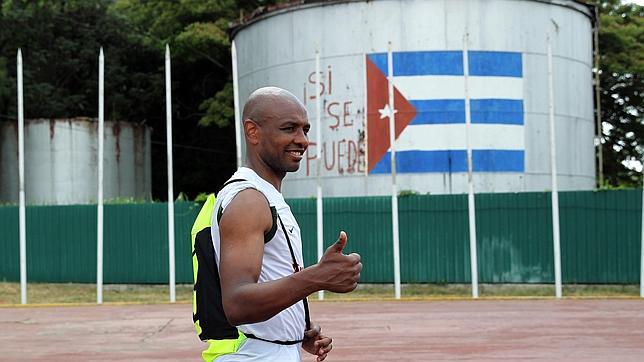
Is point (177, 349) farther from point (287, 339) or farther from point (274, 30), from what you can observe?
point (274, 30)

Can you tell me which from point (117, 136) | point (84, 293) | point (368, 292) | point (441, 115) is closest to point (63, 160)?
point (117, 136)

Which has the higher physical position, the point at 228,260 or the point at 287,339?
the point at 228,260

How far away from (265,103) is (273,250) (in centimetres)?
56

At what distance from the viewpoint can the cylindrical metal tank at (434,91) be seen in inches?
1041

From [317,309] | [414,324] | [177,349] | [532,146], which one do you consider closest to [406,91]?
[532,146]

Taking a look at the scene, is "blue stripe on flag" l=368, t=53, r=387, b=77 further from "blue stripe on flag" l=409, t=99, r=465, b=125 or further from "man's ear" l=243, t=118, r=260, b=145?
"man's ear" l=243, t=118, r=260, b=145

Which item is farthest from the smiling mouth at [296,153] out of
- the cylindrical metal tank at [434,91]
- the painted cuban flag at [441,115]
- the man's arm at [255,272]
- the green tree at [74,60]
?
the green tree at [74,60]

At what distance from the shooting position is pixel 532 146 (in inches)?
1075

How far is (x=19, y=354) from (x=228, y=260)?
1079 centimetres

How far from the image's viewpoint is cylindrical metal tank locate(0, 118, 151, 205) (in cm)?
3434

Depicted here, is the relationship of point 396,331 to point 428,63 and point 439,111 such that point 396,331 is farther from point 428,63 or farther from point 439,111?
point 428,63

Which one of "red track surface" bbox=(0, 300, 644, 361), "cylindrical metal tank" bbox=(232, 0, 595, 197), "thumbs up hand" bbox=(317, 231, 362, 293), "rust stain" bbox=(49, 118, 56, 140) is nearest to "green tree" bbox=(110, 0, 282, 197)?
"rust stain" bbox=(49, 118, 56, 140)

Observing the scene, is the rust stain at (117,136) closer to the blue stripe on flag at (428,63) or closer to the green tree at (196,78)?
the green tree at (196,78)

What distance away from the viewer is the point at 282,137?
3631 mm
